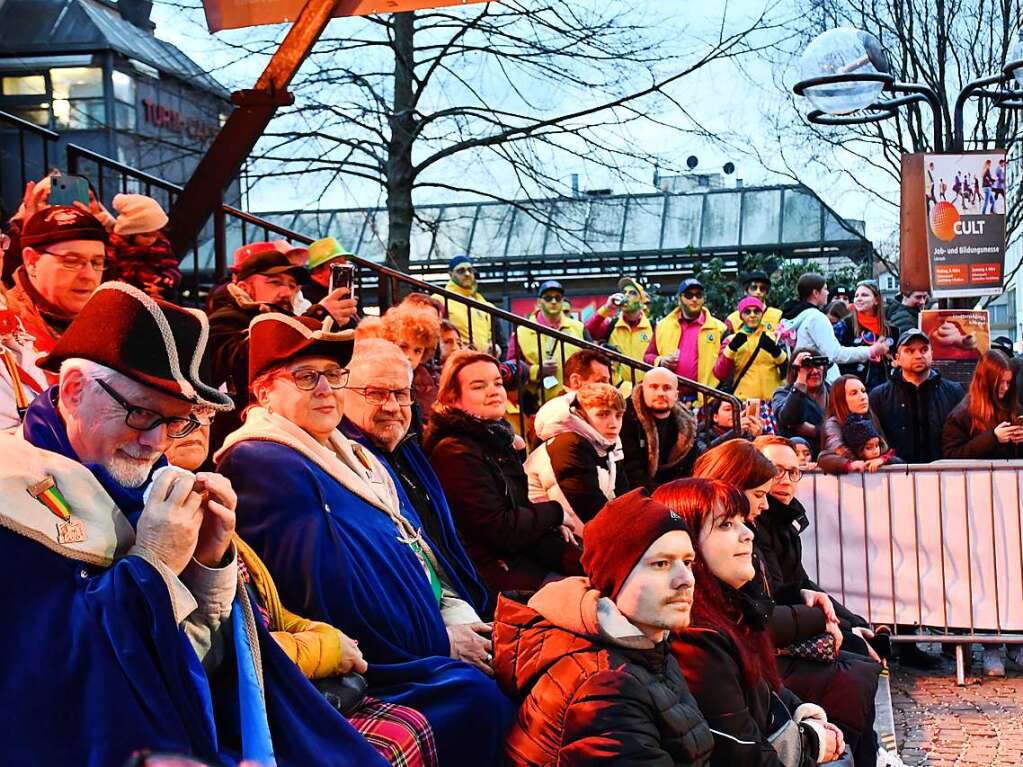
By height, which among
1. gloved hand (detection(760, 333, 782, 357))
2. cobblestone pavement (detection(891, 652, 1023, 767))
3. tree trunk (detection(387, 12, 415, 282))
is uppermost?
tree trunk (detection(387, 12, 415, 282))

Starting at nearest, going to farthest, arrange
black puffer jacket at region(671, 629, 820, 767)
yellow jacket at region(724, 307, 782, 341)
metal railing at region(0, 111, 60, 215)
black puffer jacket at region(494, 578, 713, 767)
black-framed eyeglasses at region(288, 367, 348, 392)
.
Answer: black puffer jacket at region(494, 578, 713, 767) → black puffer jacket at region(671, 629, 820, 767) → black-framed eyeglasses at region(288, 367, 348, 392) → metal railing at region(0, 111, 60, 215) → yellow jacket at region(724, 307, 782, 341)

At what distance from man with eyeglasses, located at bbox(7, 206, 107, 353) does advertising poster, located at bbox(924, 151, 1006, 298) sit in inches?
369

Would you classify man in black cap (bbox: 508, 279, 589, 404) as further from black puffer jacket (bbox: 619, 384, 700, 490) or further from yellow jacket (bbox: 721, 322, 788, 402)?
yellow jacket (bbox: 721, 322, 788, 402)

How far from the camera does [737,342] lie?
12.1 meters

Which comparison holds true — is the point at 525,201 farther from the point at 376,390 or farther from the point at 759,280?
the point at 376,390

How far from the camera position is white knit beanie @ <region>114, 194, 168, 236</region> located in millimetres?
5941

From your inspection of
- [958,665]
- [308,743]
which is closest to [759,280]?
[958,665]

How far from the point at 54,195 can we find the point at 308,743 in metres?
3.52

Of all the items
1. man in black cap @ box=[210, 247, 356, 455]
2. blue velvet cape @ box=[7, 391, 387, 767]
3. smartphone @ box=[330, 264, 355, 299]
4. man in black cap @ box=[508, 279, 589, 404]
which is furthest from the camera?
man in black cap @ box=[508, 279, 589, 404]

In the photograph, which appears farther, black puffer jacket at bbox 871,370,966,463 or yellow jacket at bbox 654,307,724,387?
yellow jacket at bbox 654,307,724,387

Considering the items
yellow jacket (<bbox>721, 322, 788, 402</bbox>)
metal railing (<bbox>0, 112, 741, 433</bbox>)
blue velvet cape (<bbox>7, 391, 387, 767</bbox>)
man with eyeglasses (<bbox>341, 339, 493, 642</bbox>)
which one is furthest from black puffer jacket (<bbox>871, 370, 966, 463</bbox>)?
blue velvet cape (<bbox>7, 391, 387, 767</bbox>)

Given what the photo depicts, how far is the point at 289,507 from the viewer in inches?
176

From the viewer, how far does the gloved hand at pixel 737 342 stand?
12.0 m

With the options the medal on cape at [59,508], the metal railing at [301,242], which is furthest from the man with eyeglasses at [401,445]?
the medal on cape at [59,508]
